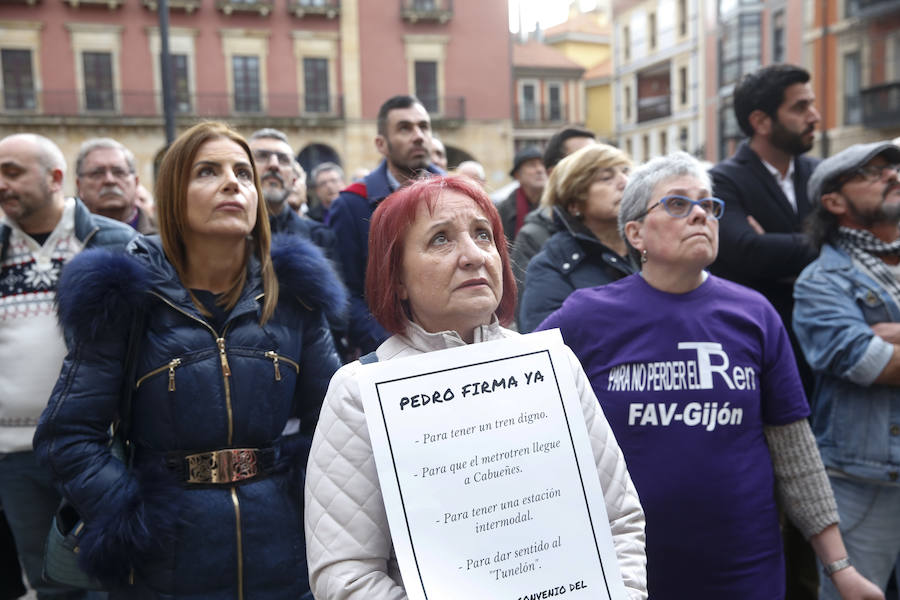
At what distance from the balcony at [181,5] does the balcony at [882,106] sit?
22969mm

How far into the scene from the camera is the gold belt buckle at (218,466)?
2.31m

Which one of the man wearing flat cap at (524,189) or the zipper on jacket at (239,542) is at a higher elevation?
the man wearing flat cap at (524,189)

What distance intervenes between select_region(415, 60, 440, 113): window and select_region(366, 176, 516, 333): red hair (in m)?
30.1

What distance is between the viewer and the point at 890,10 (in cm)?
2378

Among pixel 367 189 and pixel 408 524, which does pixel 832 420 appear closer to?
pixel 408 524

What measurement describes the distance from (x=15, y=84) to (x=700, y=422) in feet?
101

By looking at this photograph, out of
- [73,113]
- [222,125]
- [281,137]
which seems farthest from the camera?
[73,113]

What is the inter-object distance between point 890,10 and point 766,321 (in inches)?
1025

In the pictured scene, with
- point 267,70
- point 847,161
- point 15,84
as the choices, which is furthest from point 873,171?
point 15,84

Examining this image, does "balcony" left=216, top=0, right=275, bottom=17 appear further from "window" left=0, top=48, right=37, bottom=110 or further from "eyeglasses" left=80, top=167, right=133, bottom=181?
"eyeglasses" left=80, top=167, right=133, bottom=181

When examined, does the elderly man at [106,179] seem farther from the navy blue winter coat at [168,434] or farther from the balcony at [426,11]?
the balcony at [426,11]

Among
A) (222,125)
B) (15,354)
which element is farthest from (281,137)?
(222,125)

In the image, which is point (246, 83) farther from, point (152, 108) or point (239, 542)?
point (239, 542)

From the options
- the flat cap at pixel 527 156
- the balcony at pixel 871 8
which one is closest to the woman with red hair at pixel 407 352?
the flat cap at pixel 527 156
